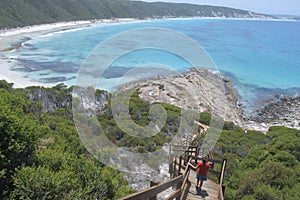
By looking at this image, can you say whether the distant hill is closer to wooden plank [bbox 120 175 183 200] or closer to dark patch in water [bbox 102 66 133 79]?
dark patch in water [bbox 102 66 133 79]

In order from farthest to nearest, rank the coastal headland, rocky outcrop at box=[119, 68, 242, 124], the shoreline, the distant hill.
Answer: the distant hill → the shoreline → the coastal headland → rocky outcrop at box=[119, 68, 242, 124]

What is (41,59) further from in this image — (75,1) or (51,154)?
(75,1)

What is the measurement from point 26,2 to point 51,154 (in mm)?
102589

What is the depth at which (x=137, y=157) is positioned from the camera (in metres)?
11.8

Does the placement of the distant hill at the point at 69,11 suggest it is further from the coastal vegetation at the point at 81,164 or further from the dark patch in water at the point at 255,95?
the coastal vegetation at the point at 81,164

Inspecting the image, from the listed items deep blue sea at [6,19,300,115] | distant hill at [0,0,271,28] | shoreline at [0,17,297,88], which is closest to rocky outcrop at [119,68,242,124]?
deep blue sea at [6,19,300,115]

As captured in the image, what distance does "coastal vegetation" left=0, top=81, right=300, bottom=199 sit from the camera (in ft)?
22.5

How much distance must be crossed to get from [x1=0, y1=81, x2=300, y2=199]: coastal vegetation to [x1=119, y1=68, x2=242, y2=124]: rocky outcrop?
26.2 feet

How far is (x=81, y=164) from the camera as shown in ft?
29.0

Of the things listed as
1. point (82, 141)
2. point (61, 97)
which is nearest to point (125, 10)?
point (61, 97)

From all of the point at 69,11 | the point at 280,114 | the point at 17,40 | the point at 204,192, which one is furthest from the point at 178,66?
the point at 69,11

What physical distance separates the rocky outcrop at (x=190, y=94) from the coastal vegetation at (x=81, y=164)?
7.99 m

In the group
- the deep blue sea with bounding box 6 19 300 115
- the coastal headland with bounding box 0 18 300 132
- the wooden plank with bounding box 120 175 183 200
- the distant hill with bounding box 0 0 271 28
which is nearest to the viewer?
the wooden plank with bounding box 120 175 183 200

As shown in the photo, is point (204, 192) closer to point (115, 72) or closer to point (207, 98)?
point (207, 98)
